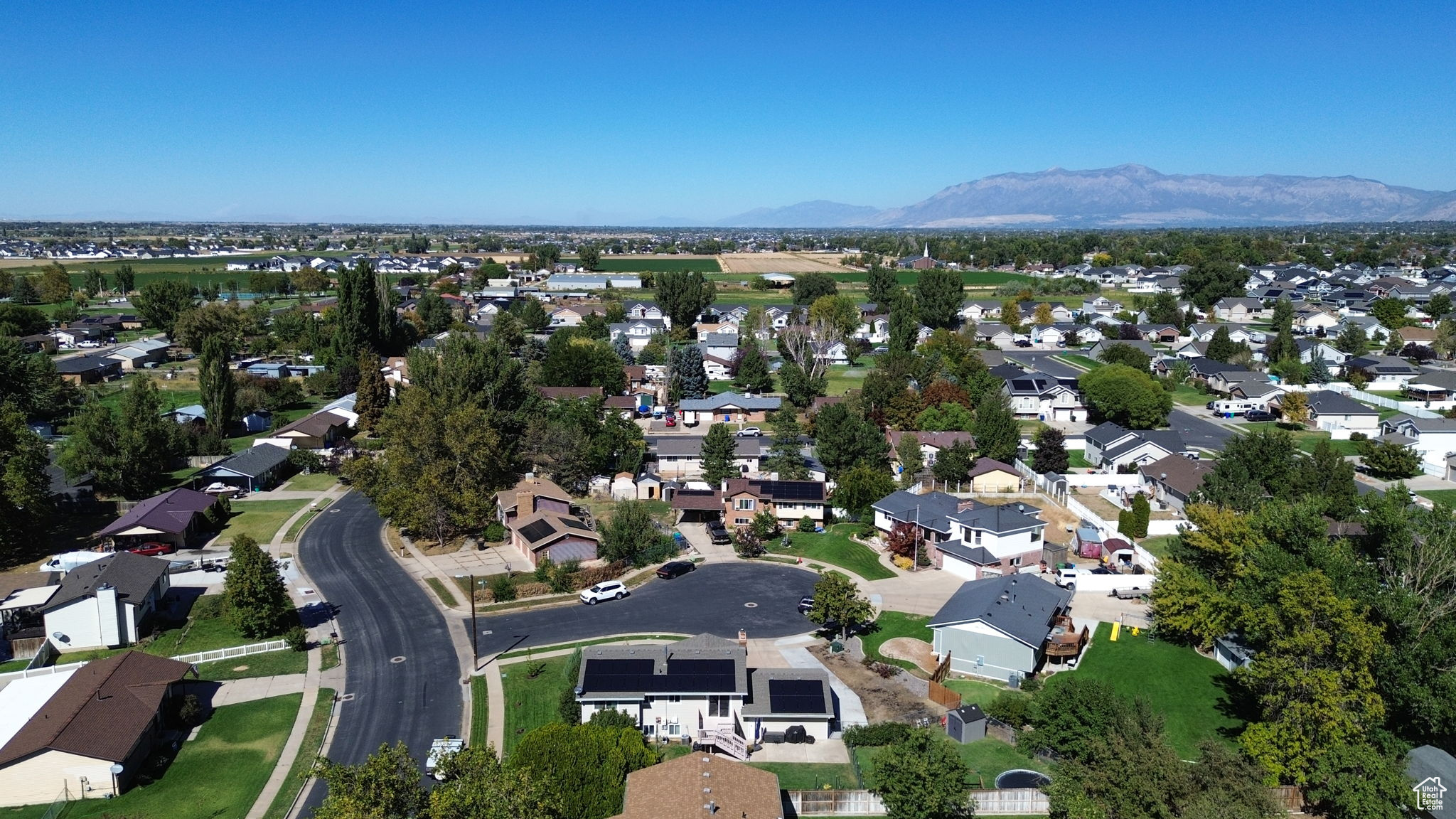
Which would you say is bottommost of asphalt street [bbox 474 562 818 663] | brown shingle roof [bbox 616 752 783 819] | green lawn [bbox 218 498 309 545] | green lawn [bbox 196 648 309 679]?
asphalt street [bbox 474 562 818 663]

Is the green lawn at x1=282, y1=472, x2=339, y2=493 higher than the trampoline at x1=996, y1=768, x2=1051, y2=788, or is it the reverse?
the green lawn at x1=282, y1=472, x2=339, y2=493

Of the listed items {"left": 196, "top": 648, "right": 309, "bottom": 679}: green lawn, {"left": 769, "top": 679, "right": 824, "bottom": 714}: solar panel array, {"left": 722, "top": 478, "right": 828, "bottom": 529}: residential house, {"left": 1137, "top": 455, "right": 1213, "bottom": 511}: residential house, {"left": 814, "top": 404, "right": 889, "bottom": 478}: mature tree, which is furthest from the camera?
{"left": 814, "top": 404, "right": 889, "bottom": 478}: mature tree

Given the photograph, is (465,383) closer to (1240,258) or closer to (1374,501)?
(1374,501)

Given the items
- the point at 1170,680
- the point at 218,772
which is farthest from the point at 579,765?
the point at 1170,680

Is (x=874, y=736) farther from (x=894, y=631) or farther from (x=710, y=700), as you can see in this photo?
(x=894, y=631)

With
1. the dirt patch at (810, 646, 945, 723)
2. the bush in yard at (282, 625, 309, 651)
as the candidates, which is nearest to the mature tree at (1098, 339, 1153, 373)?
the dirt patch at (810, 646, 945, 723)

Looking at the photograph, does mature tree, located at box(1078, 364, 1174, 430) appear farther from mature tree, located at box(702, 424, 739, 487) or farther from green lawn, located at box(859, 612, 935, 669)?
green lawn, located at box(859, 612, 935, 669)

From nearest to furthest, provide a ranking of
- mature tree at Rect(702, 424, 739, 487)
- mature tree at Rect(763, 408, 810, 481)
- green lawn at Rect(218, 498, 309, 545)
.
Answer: green lawn at Rect(218, 498, 309, 545) < mature tree at Rect(763, 408, 810, 481) < mature tree at Rect(702, 424, 739, 487)
